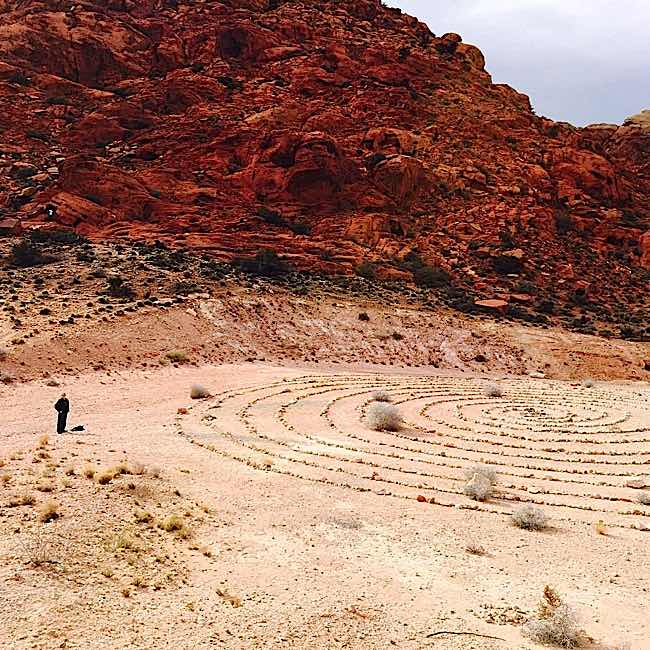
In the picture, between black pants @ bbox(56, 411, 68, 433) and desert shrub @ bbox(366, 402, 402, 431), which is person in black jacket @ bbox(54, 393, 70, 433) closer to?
black pants @ bbox(56, 411, 68, 433)

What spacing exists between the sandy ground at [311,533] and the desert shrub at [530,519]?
186 millimetres

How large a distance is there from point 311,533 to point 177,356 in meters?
17.0

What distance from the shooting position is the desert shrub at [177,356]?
24.4m

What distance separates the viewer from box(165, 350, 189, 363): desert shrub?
80.2ft

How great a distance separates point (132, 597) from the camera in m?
6.27

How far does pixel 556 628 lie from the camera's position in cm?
593

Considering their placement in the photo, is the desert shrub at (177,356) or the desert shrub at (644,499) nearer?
the desert shrub at (644,499)

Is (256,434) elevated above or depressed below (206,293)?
below

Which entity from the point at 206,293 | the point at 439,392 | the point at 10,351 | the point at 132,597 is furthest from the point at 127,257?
the point at 132,597

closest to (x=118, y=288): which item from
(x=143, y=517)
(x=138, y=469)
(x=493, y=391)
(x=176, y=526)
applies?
(x=493, y=391)

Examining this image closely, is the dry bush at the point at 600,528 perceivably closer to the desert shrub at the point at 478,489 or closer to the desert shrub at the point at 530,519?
the desert shrub at the point at 530,519

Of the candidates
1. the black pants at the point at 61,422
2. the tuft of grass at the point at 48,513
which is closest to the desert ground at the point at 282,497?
the tuft of grass at the point at 48,513

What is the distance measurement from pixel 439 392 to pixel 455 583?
15.9 meters

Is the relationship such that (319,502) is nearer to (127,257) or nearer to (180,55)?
(127,257)
